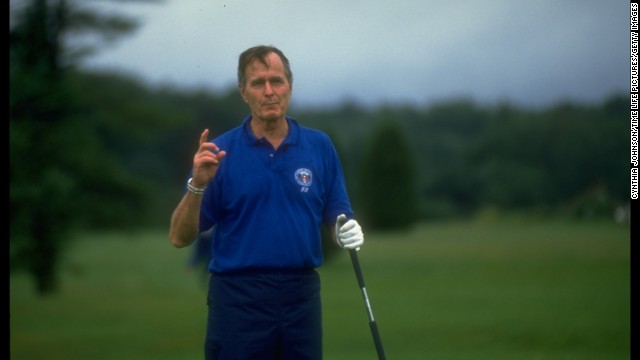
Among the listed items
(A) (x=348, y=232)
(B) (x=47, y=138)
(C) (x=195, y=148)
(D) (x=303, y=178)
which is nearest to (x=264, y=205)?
(D) (x=303, y=178)

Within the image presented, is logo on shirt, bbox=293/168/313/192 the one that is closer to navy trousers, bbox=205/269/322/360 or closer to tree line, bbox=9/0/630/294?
navy trousers, bbox=205/269/322/360

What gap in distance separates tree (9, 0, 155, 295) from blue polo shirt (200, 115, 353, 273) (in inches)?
519

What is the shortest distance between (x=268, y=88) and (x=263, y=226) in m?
0.59

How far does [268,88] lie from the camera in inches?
237

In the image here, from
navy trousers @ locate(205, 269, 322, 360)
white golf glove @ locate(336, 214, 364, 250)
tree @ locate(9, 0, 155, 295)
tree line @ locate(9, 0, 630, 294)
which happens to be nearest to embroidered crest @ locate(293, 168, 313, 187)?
white golf glove @ locate(336, 214, 364, 250)

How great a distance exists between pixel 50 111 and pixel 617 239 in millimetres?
26862

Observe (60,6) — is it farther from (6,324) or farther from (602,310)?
(6,324)

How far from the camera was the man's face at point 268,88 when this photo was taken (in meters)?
6.05

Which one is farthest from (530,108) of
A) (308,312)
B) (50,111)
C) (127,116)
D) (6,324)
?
(308,312)

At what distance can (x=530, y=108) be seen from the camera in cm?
5853

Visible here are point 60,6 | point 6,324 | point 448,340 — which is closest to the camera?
point 6,324

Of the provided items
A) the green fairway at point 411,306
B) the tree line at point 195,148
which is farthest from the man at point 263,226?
the tree line at point 195,148

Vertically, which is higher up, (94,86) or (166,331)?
(94,86)

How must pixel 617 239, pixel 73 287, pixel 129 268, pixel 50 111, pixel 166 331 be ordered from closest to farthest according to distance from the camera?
pixel 166 331 → pixel 50 111 → pixel 73 287 → pixel 129 268 → pixel 617 239
